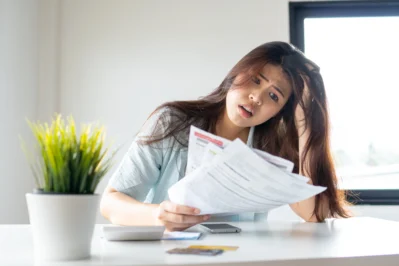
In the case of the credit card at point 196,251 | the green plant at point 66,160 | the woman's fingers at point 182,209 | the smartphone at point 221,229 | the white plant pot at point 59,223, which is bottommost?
the smartphone at point 221,229

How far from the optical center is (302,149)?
1.56 m

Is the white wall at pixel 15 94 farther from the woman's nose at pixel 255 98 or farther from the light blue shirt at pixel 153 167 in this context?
the woman's nose at pixel 255 98

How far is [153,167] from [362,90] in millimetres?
1943

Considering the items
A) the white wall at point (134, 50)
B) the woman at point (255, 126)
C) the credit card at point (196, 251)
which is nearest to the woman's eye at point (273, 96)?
the woman at point (255, 126)

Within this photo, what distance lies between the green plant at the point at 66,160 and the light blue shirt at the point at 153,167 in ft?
2.11

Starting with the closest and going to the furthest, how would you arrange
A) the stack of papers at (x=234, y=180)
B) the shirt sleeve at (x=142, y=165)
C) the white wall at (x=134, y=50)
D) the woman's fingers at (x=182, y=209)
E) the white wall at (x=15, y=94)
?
1. the stack of papers at (x=234, y=180)
2. the woman's fingers at (x=182, y=209)
3. the shirt sleeve at (x=142, y=165)
4. the white wall at (x=15, y=94)
5. the white wall at (x=134, y=50)

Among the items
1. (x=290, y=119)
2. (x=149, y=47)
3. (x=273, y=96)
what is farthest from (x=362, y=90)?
(x=273, y=96)

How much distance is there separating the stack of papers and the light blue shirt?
35 centimetres

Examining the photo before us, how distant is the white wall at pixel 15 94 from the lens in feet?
7.89

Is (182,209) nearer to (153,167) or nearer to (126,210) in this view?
(126,210)

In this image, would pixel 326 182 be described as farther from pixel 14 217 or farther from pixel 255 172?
pixel 14 217

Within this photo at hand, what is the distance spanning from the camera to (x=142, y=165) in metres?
1.38

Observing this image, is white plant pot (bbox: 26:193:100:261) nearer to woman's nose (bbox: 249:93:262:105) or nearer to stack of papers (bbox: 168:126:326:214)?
stack of papers (bbox: 168:126:326:214)

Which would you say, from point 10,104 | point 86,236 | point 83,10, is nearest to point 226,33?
point 83,10
